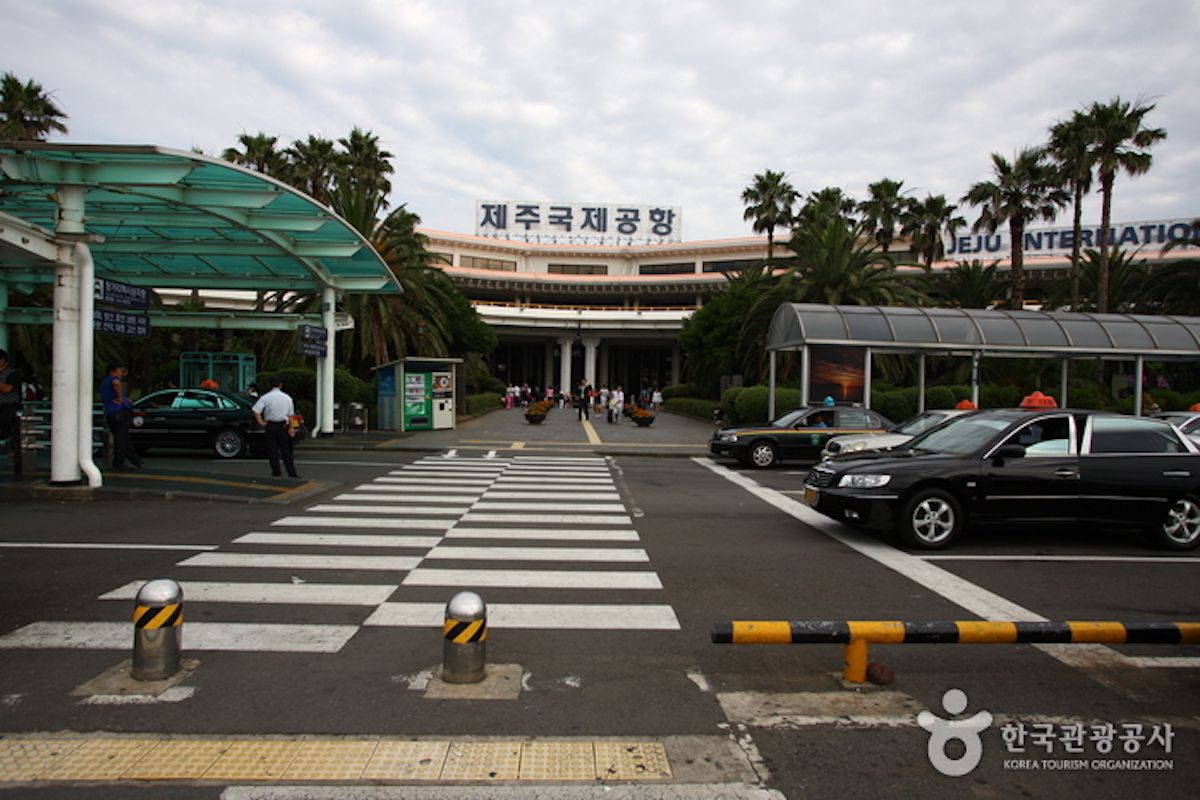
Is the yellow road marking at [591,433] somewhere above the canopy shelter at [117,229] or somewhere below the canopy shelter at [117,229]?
below

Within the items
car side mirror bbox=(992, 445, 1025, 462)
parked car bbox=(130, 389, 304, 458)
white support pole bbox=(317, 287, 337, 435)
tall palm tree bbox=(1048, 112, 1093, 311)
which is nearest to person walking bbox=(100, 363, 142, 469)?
parked car bbox=(130, 389, 304, 458)

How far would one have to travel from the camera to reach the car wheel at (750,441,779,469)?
1681 cm

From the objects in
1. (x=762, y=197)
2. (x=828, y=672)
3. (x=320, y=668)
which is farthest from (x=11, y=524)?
(x=762, y=197)

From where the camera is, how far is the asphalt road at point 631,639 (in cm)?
375

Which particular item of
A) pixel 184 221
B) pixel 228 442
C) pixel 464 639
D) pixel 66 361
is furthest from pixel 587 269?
pixel 464 639

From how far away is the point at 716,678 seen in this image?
459 cm

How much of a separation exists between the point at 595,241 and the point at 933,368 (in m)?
41.4

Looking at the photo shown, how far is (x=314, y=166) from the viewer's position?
118 ft

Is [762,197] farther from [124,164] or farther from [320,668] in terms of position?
[320,668]

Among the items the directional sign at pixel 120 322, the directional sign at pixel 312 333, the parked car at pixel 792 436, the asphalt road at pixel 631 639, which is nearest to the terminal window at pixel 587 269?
the directional sign at pixel 312 333

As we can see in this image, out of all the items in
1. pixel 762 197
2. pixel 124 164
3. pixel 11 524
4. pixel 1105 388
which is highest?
pixel 762 197

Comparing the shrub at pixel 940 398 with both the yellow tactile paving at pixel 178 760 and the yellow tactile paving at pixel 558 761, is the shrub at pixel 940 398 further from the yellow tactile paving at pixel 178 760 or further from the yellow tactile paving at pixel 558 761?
the yellow tactile paving at pixel 178 760

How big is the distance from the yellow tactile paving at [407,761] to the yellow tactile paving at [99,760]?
1110 millimetres

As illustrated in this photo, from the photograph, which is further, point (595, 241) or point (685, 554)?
point (595, 241)
